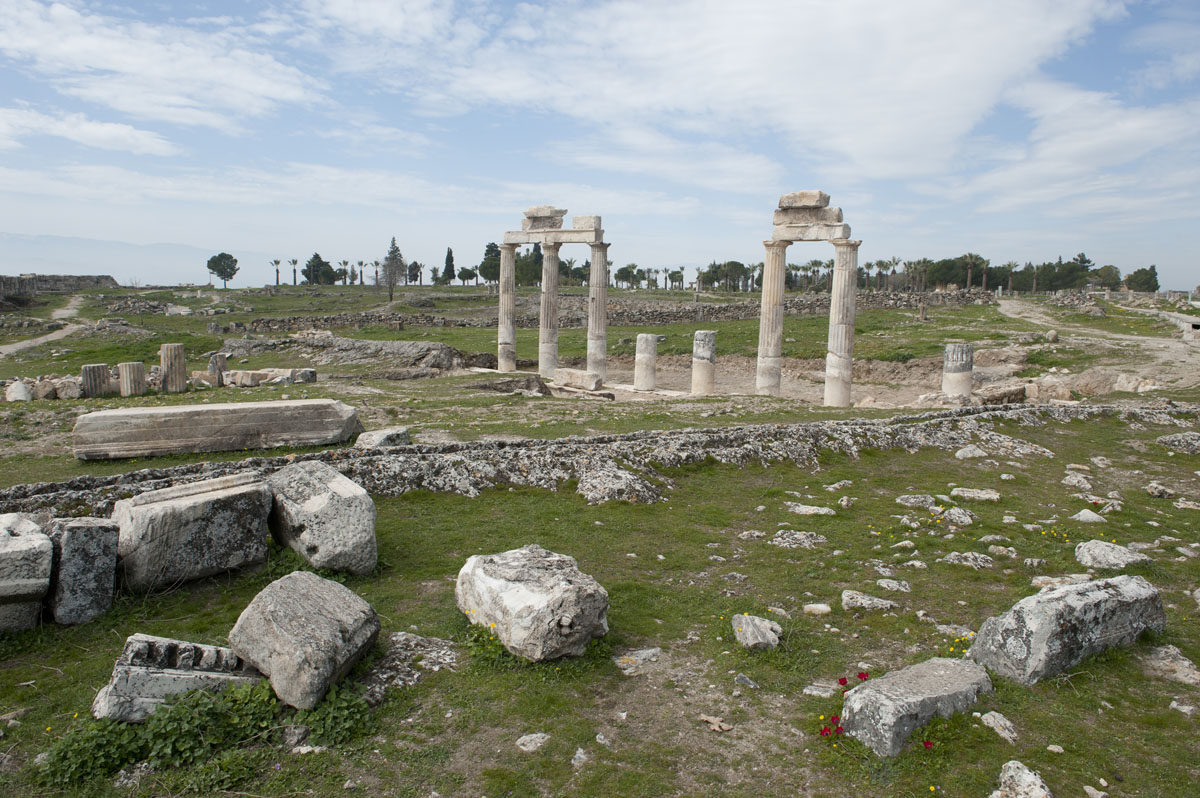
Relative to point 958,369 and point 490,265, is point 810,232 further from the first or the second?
point 490,265

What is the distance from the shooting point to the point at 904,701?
4.90 metres

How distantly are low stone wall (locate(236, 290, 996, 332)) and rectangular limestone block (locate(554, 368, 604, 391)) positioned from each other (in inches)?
673

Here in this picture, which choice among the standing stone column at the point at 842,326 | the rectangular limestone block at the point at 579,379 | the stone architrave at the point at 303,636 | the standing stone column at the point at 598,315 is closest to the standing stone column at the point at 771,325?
the standing stone column at the point at 842,326

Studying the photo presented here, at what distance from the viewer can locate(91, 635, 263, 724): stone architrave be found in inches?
193

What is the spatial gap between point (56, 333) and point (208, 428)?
117ft

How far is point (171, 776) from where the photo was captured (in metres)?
4.60

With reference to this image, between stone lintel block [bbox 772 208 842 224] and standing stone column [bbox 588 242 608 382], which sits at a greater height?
stone lintel block [bbox 772 208 842 224]

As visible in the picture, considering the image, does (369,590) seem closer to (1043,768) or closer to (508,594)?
(508,594)

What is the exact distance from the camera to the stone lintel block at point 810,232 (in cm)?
2250

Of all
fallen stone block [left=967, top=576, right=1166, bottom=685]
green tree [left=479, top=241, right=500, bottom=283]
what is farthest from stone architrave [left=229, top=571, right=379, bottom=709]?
green tree [left=479, top=241, right=500, bottom=283]

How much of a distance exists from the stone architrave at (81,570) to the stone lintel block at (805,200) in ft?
68.7

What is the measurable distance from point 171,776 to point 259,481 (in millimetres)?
3935

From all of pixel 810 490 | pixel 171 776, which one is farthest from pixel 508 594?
pixel 810 490

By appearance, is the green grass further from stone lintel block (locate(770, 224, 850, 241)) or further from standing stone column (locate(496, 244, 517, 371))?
standing stone column (locate(496, 244, 517, 371))
